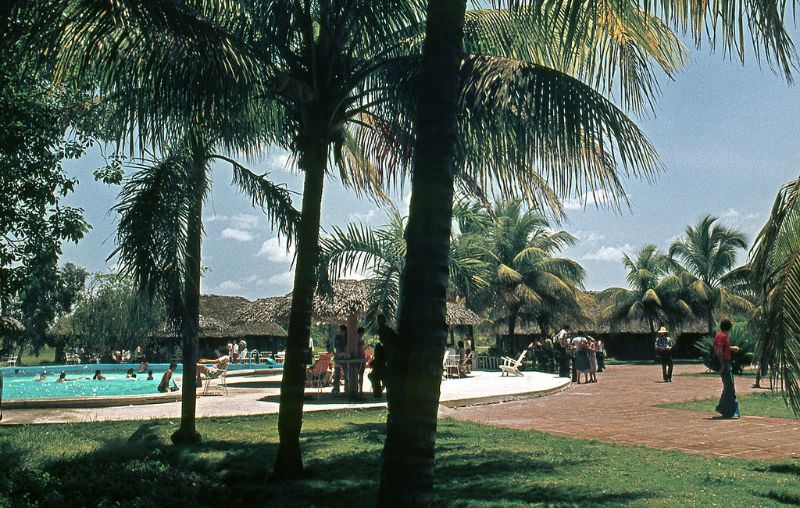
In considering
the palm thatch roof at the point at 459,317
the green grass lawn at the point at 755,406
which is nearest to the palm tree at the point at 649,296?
the palm thatch roof at the point at 459,317

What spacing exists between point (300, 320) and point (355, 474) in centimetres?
168

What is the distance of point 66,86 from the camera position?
9.37 m

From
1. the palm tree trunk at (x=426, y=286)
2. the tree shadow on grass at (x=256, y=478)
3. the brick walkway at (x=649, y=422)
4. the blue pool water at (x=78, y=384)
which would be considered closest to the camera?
the palm tree trunk at (x=426, y=286)

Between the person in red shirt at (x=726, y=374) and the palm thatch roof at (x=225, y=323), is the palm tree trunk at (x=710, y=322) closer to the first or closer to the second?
the palm thatch roof at (x=225, y=323)

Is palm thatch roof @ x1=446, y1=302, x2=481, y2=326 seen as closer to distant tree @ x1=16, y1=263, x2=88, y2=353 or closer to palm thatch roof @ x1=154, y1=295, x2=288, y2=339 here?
A: palm thatch roof @ x1=154, y1=295, x2=288, y2=339

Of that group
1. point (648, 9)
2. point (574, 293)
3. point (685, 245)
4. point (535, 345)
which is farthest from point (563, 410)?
point (685, 245)

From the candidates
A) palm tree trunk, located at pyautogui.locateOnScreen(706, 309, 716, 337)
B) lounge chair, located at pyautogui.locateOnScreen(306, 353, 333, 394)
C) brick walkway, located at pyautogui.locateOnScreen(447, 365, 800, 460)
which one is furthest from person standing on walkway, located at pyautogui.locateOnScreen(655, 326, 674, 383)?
palm tree trunk, located at pyautogui.locateOnScreen(706, 309, 716, 337)

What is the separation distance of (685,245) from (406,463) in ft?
145

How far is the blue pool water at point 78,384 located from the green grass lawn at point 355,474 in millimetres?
14049

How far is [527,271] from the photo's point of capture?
41.1m

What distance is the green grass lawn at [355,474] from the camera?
5797mm

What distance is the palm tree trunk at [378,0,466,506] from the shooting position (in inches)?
160

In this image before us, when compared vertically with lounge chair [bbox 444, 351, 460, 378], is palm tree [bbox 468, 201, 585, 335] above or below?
above

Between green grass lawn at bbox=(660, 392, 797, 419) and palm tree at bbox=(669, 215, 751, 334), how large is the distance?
1111 inches
